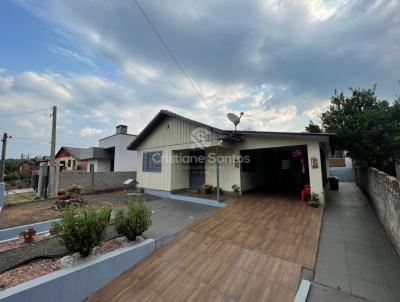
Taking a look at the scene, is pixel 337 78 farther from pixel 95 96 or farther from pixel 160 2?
pixel 95 96

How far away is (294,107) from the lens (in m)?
11.2

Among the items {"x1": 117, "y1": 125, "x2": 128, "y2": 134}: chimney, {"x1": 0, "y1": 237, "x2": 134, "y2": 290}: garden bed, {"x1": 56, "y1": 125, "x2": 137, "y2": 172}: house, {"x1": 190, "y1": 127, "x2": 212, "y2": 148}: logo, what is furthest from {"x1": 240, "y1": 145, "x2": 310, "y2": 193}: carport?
{"x1": 117, "y1": 125, "x2": 128, "y2": 134}: chimney

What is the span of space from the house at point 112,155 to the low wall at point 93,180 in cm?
244

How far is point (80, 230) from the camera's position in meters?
2.81

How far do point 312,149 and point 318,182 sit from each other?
1200mm

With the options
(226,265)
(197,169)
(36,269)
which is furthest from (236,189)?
(36,269)

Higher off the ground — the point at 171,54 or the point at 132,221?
the point at 171,54

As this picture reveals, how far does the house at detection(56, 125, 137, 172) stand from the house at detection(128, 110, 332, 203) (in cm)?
421

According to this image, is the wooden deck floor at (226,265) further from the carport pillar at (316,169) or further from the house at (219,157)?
the house at (219,157)

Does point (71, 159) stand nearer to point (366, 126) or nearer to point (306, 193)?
point (306, 193)

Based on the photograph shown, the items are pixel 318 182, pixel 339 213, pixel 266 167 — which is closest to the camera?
pixel 339 213

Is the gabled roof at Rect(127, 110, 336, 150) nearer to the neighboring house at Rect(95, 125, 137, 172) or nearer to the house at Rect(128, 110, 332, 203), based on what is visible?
the house at Rect(128, 110, 332, 203)

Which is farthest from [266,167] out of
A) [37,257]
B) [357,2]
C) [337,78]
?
[37,257]

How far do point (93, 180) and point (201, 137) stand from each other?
746cm
